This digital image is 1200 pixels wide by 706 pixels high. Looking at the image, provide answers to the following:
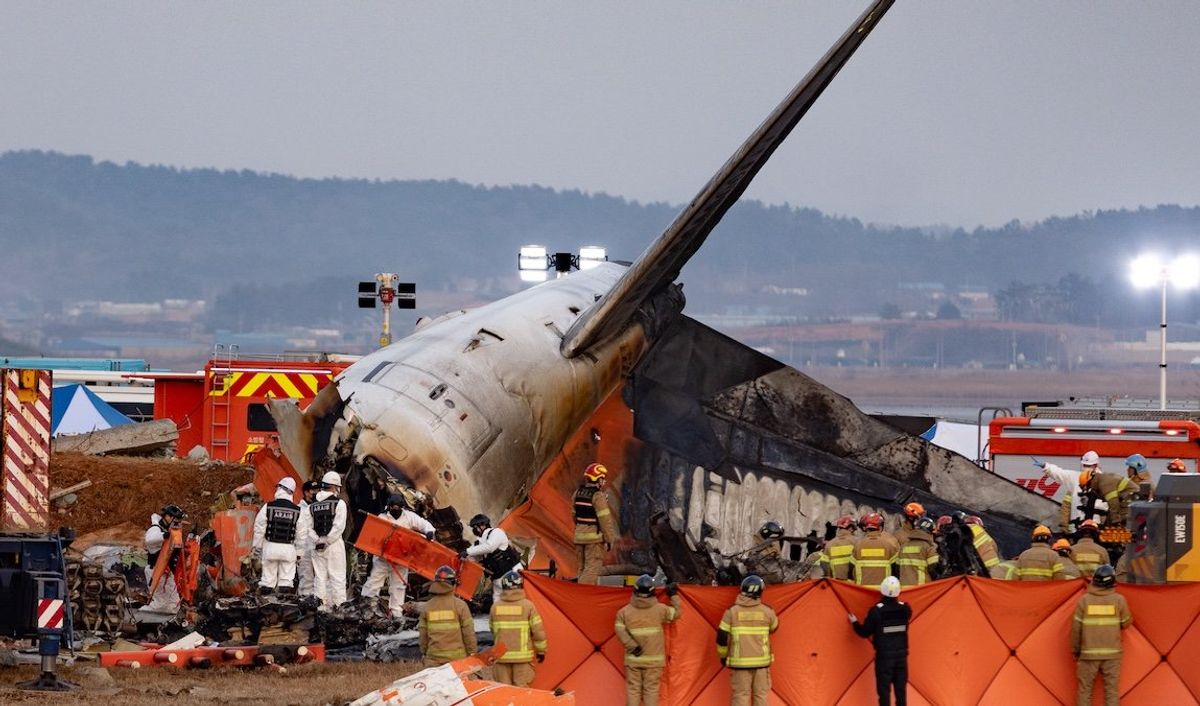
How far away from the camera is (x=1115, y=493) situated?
25.7 meters

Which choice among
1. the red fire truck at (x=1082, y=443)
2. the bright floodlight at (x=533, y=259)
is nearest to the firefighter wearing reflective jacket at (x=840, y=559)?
the red fire truck at (x=1082, y=443)

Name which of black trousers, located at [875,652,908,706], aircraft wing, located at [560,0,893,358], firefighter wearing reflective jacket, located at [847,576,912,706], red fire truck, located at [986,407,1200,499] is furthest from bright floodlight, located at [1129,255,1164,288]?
black trousers, located at [875,652,908,706]

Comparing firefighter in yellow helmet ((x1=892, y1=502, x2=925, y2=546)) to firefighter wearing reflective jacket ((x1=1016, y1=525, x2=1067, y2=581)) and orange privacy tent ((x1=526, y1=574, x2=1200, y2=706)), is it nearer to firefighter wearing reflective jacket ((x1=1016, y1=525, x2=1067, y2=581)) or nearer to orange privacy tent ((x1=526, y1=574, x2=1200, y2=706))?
firefighter wearing reflective jacket ((x1=1016, y1=525, x2=1067, y2=581))

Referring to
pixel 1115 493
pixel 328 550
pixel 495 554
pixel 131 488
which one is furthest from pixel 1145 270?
pixel 328 550

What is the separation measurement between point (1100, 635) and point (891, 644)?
2325 mm

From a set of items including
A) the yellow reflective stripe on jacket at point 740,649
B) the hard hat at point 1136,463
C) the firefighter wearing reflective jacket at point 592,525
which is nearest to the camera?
the yellow reflective stripe on jacket at point 740,649

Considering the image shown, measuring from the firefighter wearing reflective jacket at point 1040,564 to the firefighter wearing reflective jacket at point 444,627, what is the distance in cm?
742

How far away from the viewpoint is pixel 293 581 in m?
21.6

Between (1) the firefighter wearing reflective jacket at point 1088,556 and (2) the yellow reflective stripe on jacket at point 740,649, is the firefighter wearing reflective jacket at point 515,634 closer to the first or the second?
(2) the yellow reflective stripe on jacket at point 740,649

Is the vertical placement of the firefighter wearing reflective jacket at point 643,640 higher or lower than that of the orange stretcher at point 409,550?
lower

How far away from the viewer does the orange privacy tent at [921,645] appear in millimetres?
18234

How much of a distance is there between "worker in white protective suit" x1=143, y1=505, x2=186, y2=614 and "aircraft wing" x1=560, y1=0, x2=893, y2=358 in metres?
7.39

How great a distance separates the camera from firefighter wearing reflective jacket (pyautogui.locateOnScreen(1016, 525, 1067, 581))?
20.8 m

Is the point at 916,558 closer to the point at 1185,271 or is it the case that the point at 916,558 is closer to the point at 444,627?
the point at 444,627
